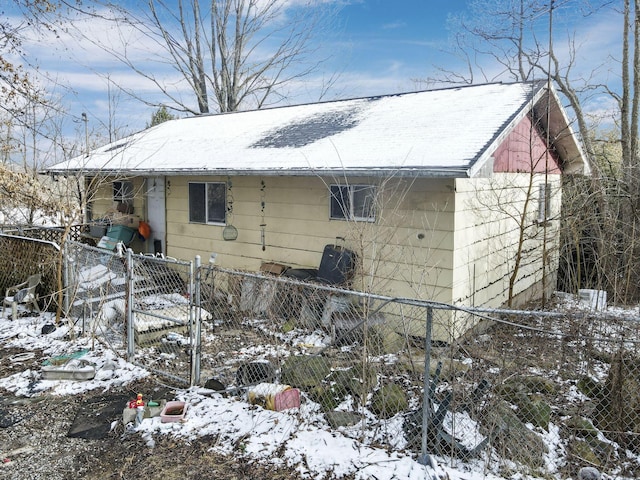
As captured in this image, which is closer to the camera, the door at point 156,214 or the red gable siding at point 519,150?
the red gable siding at point 519,150

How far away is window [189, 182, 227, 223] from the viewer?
10.5 metres

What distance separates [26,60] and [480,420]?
9738mm

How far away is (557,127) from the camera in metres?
10.8

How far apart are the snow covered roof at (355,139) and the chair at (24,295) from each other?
304 centimetres

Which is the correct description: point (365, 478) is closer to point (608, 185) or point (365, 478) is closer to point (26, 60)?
point (26, 60)

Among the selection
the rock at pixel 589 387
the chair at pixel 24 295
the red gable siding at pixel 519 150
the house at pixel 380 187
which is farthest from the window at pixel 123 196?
the rock at pixel 589 387

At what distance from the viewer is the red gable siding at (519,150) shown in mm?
8645

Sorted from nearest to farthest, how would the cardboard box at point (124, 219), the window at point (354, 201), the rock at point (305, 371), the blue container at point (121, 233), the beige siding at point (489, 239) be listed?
the rock at point (305, 371), the beige siding at point (489, 239), the window at point (354, 201), the blue container at point (121, 233), the cardboard box at point (124, 219)

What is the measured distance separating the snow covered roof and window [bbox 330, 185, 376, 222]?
0.62m

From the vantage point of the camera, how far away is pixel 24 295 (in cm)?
845

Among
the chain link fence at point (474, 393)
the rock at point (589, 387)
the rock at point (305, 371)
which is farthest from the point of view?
the rock at point (589, 387)

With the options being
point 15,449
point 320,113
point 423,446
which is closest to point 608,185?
point 320,113

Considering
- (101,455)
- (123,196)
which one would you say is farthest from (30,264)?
(101,455)

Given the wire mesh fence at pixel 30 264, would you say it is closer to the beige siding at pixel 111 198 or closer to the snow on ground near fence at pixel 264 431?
the beige siding at pixel 111 198
